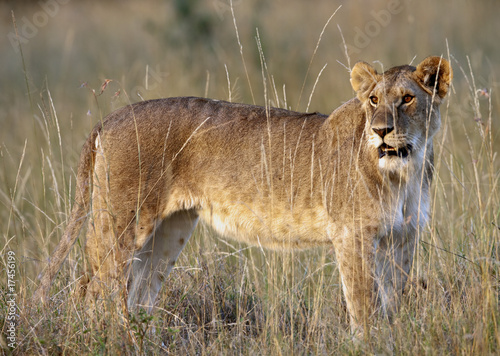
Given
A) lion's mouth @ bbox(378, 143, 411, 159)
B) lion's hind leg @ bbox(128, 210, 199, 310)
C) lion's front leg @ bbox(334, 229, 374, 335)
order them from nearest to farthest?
lion's mouth @ bbox(378, 143, 411, 159) → lion's front leg @ bbox(334, 229, 374, 335) → lion's hind leg @ bbox(128, 210, 199, 310)

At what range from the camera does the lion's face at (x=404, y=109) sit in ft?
12.9

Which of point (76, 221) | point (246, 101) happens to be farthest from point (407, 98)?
point (246, 101)

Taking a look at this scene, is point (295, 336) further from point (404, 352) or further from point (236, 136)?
point (236, 136)

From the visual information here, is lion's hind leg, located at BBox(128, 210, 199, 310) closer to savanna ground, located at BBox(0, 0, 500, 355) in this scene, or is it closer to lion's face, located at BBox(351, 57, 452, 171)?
savanna ground, located at BBox(0, 0, 500, 355)

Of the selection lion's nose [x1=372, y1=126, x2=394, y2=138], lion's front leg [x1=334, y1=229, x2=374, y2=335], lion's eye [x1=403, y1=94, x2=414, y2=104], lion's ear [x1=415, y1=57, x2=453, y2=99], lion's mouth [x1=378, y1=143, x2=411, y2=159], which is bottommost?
lion's front leg [x1=334, y1=229, x2=374, y2=335]

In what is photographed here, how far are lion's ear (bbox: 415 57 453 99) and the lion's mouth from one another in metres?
0.40

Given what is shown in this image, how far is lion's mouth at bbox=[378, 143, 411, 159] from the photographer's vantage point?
399 centimetres

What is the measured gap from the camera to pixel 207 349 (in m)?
3.70

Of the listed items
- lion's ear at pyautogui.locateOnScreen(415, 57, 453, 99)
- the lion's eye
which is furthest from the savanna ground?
the lion's eye

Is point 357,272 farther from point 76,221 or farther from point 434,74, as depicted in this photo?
point 76,221

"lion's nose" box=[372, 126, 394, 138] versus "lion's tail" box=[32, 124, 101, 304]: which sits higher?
"lion's nose" box=[372, 126, 394, 138]

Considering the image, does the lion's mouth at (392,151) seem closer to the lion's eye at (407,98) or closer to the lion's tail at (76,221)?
the lion's eye at (407,98)

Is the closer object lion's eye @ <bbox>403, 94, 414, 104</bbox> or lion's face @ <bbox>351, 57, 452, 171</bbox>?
lion's face @ <bbox>351, 57, 452, 171</bbox>

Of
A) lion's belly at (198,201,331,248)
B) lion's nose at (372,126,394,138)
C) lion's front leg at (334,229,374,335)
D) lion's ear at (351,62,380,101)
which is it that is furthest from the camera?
lion's belly at (198,201,331,248)
